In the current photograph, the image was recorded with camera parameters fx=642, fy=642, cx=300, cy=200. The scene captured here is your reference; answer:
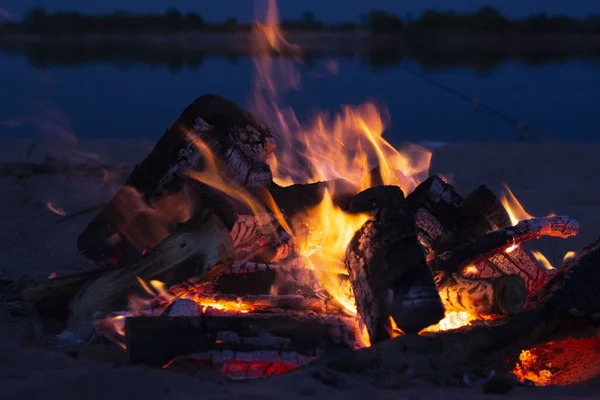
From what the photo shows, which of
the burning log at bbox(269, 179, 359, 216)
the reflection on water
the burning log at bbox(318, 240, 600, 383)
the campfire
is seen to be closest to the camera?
the burning log at bbox(318, 240, 600, 383)

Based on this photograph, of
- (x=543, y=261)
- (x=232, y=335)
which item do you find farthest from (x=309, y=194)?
(x=543, y=261)

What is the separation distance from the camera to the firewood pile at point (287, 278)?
2.69 m

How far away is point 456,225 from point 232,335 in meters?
1.44

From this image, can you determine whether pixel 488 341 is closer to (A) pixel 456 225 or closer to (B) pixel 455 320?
(B) pixel 455 320

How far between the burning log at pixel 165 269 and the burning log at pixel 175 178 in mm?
369

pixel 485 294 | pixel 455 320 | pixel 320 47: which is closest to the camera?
pixel 485 294

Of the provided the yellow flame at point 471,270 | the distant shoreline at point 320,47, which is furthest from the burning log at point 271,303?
the distant shoreline at point 320,47

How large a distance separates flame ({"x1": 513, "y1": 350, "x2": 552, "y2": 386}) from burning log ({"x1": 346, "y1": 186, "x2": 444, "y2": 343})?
523 mm

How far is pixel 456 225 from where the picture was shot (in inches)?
138

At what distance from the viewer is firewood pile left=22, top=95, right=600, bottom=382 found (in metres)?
2.69

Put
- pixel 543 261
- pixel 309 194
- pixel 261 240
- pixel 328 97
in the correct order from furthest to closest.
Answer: pixel 328 97, pixel 543 261, pixel 309 194, pixel 261 240

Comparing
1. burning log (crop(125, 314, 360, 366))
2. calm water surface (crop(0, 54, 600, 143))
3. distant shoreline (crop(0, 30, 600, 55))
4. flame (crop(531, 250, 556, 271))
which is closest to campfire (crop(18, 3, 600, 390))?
burning log (crop(125, 314, 360, 366))

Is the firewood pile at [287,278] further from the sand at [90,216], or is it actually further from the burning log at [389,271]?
the sand at [90,216]

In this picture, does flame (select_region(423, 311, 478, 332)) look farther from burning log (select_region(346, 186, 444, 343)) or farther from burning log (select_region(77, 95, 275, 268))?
burning log (select_region(77, 95, 275, 268))
